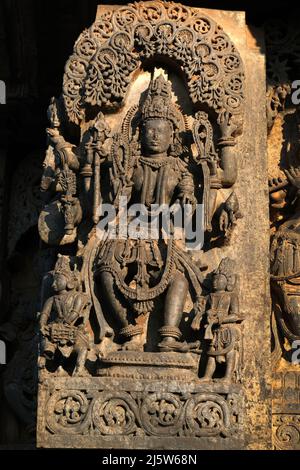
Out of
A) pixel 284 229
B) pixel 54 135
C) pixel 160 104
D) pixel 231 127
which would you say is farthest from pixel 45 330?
pixel 284 229

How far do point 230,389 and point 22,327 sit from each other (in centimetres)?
313

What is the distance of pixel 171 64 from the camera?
463 inches

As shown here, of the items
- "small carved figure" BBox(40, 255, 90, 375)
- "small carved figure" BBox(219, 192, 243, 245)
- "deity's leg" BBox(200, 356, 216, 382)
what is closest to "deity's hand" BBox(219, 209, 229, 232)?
"small carved figure" BBox(219, 192, 243, 245)

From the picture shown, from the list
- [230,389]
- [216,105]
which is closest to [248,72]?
[216,105]

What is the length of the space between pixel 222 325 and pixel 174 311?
0.36 metres

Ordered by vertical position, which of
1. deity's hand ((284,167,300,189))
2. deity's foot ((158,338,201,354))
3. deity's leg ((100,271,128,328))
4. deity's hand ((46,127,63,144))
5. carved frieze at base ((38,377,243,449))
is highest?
deity's hand ((46,127,63,144))

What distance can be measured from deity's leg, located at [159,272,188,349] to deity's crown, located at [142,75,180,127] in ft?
4.25

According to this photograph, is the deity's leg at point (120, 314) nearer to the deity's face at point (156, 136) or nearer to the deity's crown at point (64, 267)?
the deity's crown at point (64, 267)

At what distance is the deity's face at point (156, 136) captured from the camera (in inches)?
449

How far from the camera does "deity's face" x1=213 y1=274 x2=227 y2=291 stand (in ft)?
35.8

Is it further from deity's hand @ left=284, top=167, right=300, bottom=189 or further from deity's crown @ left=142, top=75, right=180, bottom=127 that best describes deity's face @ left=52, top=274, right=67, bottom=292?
deity's hand @ left=284, top=167, right=300, bottom=189

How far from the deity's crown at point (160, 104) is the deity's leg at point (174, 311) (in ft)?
4.25

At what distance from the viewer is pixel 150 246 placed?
11.2m
